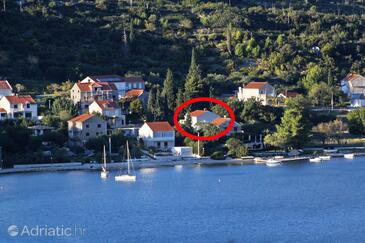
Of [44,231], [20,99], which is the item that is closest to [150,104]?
[20,99]

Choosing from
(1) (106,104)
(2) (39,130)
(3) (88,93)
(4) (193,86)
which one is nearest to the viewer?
(2) (39,130)

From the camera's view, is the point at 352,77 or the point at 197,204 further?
the point at 352,77

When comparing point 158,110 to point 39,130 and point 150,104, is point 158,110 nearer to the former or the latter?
point 150,104

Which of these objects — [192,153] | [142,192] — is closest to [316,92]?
[192,153]

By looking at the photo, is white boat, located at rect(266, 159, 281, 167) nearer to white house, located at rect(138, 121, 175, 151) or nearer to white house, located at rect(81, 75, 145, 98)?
white house, located at rect(138, 121, 175, 151)

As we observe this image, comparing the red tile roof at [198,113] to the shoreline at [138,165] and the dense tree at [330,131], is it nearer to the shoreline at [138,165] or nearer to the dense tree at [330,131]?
the shoreline at [138,165]

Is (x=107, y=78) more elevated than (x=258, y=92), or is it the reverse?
(x=107, y=78)

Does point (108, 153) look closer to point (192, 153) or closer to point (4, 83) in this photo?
point (192, 153)
